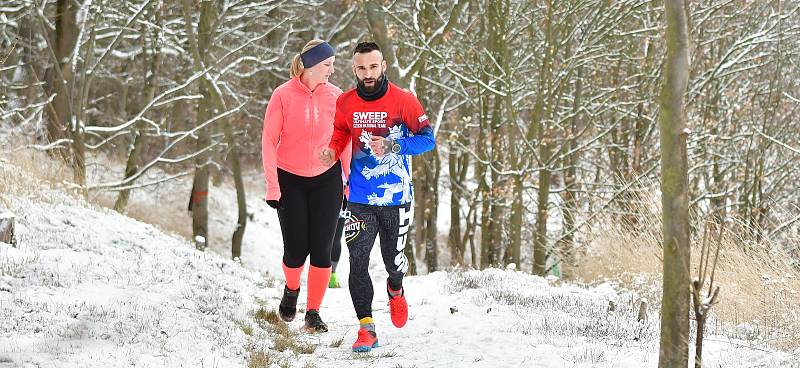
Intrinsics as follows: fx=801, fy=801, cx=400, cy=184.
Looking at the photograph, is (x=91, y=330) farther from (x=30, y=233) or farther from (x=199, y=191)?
(x=199, y=191)

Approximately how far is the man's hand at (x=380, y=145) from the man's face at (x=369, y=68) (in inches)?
15.2

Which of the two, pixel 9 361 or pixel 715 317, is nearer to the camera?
pixel 9 361

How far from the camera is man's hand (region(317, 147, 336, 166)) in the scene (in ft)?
18.2

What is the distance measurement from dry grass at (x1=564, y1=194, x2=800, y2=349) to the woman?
99.8 inches

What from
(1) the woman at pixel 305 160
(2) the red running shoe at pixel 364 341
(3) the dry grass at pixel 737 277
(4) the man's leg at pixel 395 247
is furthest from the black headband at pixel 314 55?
(3) the dry grass at pixel 737 277

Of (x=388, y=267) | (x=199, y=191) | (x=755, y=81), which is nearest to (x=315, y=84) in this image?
(x=388, y=267)

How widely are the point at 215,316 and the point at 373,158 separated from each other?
1.57 metres

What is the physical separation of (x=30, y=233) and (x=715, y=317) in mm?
5475

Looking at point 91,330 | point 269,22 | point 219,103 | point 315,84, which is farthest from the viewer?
point 269,22

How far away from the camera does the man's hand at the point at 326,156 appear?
5562 mm

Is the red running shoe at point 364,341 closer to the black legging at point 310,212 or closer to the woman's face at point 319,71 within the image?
the black legging at point 310,212

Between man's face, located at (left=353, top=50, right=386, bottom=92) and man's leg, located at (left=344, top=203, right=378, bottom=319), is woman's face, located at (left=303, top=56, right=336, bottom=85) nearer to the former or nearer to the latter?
man's face, located at (left=353, top=50, right=386, bottom=92)

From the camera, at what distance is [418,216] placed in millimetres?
21359

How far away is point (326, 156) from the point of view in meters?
5.57
